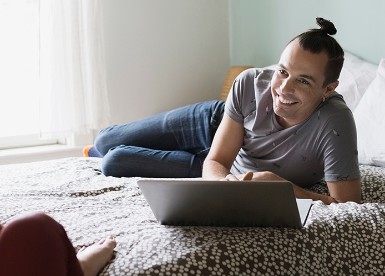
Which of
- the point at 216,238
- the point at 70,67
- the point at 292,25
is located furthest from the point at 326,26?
the point at 70,67

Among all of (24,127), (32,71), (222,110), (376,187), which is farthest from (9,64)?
(376,187)

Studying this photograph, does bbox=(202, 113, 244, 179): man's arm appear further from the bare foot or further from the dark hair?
the bare foot

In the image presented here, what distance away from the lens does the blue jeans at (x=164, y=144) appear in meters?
2.32

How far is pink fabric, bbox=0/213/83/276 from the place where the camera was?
3.79 ft

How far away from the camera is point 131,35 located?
3348 millimetres

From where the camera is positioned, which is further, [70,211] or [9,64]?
[9,64]

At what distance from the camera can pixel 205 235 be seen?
1.44 m

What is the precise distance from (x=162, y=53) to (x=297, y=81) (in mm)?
1709

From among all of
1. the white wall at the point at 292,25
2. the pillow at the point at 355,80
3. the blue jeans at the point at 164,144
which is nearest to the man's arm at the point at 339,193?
the blue jeans at the point at 164,144

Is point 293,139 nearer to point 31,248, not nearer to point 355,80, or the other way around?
point 355,80

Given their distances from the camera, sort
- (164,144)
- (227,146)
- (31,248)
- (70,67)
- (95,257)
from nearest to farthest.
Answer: (31,248) → (95,257) → (227,146) → (164,144) → (70,67)

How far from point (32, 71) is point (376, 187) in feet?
6.27

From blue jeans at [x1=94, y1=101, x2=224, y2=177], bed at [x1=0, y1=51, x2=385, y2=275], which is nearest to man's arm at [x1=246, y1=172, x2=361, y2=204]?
bed at [x1=0, y1=51, x2=385, y2=275]

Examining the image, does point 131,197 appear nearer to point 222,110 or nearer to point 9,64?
point 222,110
